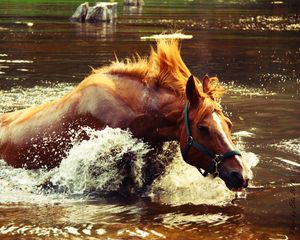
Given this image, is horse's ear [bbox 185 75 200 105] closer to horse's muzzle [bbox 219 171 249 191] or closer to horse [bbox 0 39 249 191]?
horse [bbox 0 39 249 191]

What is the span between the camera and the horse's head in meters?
7.17

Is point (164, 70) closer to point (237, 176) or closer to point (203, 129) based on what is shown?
point (203, 129)

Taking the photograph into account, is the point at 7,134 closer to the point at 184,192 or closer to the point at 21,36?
the point at 184,192

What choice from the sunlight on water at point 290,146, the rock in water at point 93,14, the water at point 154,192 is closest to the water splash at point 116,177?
the water at point 154,192

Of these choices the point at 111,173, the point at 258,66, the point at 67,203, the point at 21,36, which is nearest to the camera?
the point at 67,203

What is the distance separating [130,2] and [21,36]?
4254 cm

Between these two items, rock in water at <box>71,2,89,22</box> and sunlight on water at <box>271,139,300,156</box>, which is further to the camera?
rock in water at <box>71,2,89,22</box>

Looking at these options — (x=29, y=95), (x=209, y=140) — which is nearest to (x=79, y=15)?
(x=29, y=95)

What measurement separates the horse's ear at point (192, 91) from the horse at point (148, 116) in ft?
0.04

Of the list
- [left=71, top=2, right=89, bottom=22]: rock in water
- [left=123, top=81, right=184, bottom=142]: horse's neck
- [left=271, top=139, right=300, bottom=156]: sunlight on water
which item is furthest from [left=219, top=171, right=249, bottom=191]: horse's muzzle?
[left=71, top=2, right=89, bottom=22]: rock in water

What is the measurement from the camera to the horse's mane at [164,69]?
26.7 ft

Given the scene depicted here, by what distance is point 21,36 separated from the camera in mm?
33656

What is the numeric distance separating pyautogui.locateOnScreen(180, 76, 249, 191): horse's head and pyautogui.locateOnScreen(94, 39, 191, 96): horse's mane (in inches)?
17.2

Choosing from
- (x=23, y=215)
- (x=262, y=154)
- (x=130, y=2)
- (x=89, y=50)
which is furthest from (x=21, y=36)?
(x=130, y=2)
